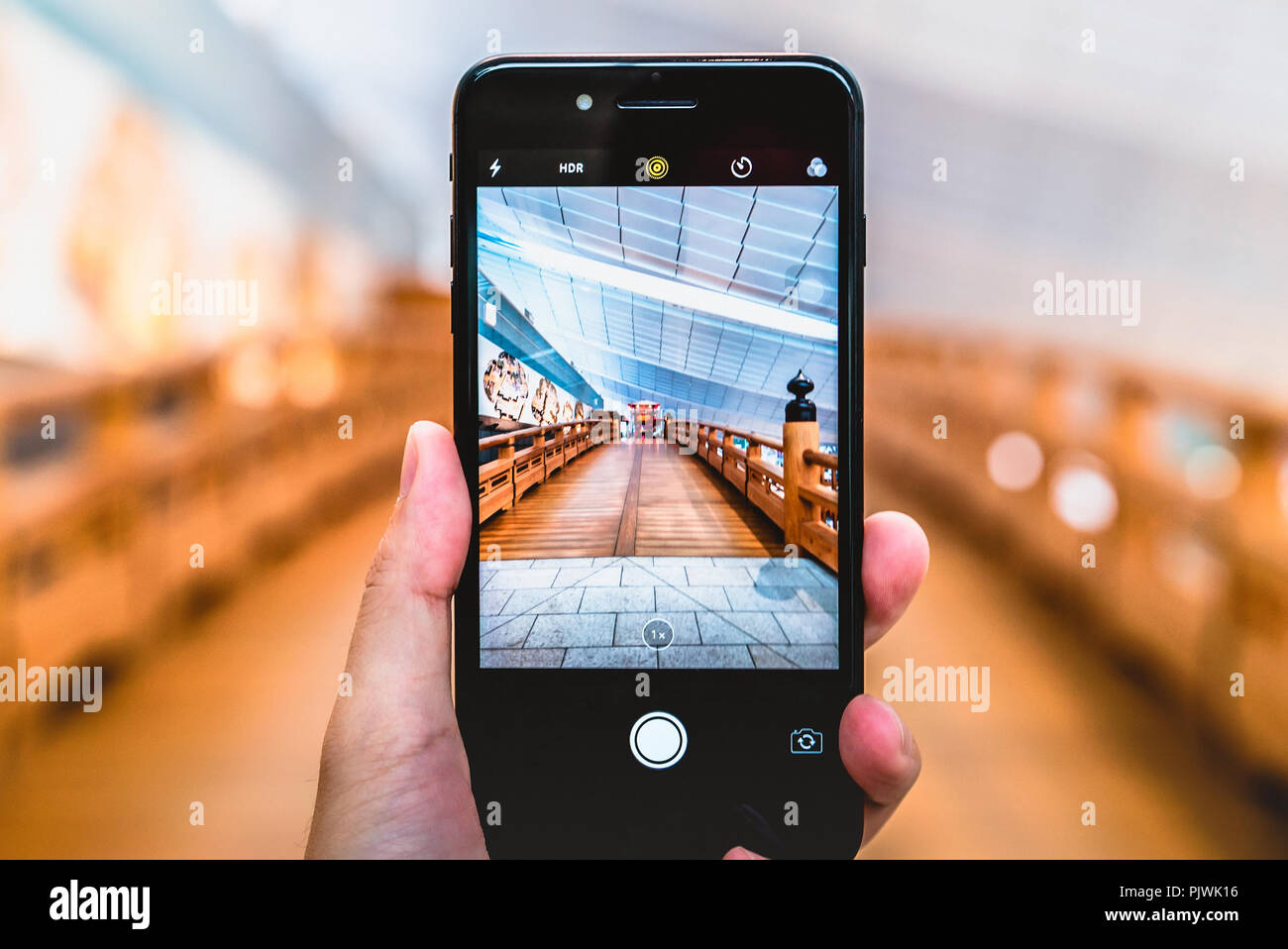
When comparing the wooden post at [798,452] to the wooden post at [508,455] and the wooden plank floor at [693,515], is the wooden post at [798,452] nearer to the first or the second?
the wooden plank floor at [693,515]

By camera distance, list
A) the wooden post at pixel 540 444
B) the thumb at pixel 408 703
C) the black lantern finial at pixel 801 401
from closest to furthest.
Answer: the thumb at pixel 408 703
the black lantern finial at pixel 801 401
the wooden post at pixel 540 444

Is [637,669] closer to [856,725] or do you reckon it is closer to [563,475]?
[856,725]

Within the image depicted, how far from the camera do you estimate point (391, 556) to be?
17.9 inches

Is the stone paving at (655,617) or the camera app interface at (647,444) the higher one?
the camera app interface at (647,444)

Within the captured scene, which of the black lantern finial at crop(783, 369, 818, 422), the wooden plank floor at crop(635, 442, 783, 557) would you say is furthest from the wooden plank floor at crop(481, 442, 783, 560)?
the black lantern finial at crop(783, 369, 818, 422)

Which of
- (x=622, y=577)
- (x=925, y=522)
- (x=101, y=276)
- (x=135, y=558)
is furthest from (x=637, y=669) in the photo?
(x=101, y=276)

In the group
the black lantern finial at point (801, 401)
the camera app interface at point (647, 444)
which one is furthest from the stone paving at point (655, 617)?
the black lantern finial at point (801, 401)

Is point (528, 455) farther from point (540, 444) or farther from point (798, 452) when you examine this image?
point (798, 452)

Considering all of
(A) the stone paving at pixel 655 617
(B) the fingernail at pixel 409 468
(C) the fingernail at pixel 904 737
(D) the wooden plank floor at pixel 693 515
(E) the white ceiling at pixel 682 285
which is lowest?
(C) the fingernail at pixel 904 737

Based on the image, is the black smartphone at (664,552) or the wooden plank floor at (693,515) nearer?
the black smartphone at (664,552)

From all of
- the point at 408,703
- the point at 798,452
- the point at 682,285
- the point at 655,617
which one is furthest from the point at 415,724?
the point at 682,285

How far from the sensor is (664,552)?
1.75 ft

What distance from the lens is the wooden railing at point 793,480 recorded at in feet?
1.63

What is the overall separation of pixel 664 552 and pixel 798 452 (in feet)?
0.54
